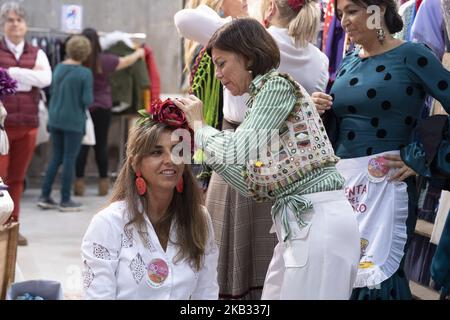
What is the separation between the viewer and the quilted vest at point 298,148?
237cm

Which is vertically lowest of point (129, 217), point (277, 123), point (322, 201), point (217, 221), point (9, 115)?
point (9, 115)

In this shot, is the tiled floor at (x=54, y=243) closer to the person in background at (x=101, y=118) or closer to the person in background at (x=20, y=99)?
the person in background at (x=101, y=118)

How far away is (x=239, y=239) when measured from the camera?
3.27 m

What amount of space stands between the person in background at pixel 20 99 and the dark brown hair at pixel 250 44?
3.46 metres

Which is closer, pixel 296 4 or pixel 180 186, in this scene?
pixel 180 186

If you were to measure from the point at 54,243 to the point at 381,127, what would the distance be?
3.53 meters

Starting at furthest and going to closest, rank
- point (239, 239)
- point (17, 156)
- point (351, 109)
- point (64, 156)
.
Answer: point (64, 156) < point (17, 156) < point (239, 239) < point (351, 109)

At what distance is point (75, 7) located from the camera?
8.83 meters

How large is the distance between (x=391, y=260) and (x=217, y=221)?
68 centimetres

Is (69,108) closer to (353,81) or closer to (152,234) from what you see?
(353,81)

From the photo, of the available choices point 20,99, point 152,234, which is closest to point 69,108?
point 20,99

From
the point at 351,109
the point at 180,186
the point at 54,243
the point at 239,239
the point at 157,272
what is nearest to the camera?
the point at 157,272
